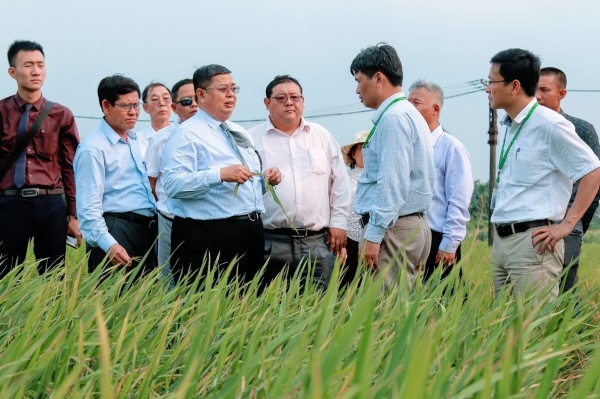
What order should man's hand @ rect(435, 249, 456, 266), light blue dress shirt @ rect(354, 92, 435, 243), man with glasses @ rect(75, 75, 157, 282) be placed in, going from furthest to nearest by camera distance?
man's hand @ rect(435, 249, 456, 266)
man with glasses @ rect(75, 75, 157, 282)
light blue dress shirt @ rect(354, 92, 435, 243)

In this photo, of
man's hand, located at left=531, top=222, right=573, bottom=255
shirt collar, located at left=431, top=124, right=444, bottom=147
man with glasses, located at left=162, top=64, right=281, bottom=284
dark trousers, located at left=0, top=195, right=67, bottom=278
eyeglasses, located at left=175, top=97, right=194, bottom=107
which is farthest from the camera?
eyeglasses, located at left=175, top=97, right=194, bottom=107

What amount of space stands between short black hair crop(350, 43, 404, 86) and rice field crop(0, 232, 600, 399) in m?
1.09

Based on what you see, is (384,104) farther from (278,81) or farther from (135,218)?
(135,218)

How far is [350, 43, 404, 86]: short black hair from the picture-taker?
398 cm

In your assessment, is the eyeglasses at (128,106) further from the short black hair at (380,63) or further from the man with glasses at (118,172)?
the short black hair at (380,63)

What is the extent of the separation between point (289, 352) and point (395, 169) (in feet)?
5.67

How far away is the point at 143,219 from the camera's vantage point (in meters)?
4.79

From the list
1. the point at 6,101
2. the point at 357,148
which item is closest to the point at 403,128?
the point at 357,148

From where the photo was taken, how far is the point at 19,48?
533cm

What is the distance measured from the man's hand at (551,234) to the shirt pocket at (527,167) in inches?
8.1

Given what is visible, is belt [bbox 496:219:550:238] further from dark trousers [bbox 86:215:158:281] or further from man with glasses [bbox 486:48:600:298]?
dark trousers [bbox 86:215:158:281]

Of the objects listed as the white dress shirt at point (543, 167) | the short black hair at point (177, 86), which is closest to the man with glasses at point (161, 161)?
the short black hair at point (177, 86)

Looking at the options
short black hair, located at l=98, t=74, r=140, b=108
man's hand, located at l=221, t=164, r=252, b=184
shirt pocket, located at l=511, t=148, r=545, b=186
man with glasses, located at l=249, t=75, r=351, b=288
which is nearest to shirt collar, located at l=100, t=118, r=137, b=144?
short black hair, located at l=98, t=74, r=140, b=108

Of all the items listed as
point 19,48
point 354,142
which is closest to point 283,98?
point 354,142
